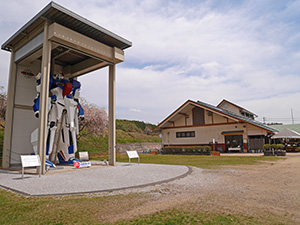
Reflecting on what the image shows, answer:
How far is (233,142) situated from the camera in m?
26.6

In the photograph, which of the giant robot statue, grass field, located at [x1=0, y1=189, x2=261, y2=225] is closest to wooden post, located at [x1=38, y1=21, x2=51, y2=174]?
the giant robot statue

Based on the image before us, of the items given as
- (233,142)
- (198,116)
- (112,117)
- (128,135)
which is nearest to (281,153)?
(233,142)

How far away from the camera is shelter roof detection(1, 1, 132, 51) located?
32.1 ft

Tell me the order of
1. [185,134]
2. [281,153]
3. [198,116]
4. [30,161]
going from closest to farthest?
[30,161]
[281,153]
[198,116]
[185,134]

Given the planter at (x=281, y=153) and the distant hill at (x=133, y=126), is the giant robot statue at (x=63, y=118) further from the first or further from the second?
the distant hill at (x=133, y=126)

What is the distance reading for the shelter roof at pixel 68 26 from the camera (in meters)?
9.80

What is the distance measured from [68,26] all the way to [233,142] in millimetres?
22541

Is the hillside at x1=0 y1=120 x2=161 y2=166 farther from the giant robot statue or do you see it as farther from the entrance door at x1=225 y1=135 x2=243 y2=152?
the entrance door at x1=225 y1=135 x2=243 y2=152

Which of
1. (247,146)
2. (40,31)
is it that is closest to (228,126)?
(247,146)

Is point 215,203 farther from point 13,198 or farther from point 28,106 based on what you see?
point 28,106

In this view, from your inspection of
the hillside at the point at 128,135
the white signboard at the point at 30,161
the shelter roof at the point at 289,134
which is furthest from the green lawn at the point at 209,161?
the hillside at the point at 128,135

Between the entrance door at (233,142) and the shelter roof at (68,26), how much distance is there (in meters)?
19.1

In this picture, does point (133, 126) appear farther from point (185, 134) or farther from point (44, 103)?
point (44, 103)

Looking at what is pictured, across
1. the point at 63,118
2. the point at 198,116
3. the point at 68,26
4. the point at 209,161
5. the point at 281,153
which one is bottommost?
the point at 209,161
